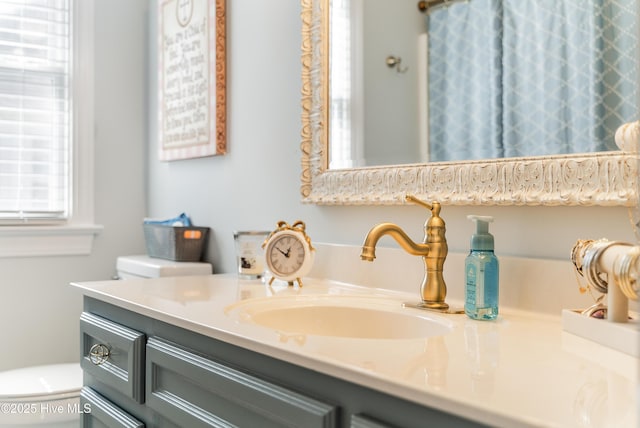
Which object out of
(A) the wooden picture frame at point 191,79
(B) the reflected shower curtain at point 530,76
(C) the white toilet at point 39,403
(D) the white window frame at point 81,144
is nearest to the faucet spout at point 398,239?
(B) the reflected shower curtain at point 530,76

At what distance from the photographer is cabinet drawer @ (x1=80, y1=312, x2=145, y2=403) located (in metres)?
1.29

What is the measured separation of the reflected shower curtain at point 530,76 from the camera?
1093 mm

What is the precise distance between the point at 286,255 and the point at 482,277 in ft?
1.97

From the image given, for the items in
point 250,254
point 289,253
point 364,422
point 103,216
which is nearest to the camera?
point 364,422

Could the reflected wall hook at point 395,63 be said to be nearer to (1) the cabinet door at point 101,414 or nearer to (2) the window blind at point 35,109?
(1) the cabinet door at point 101,414

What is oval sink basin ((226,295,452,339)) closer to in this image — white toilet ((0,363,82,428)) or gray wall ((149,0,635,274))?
gray wall ((149,0,635,274))

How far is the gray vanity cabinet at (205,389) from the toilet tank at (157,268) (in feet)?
1.60

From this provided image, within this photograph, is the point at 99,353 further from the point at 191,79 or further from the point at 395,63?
the point at 191,79

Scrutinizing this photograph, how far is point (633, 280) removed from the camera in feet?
2.77

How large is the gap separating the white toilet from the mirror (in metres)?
0.96

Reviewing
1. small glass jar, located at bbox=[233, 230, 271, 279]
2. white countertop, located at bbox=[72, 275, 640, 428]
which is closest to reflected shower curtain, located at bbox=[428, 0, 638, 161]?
white countertop, located at bbox=[72, 275, 640, 428]

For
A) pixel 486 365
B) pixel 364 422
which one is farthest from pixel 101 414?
pixel 486 365

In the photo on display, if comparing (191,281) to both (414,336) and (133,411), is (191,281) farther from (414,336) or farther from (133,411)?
(414,336)

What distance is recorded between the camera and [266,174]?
6.42ft
